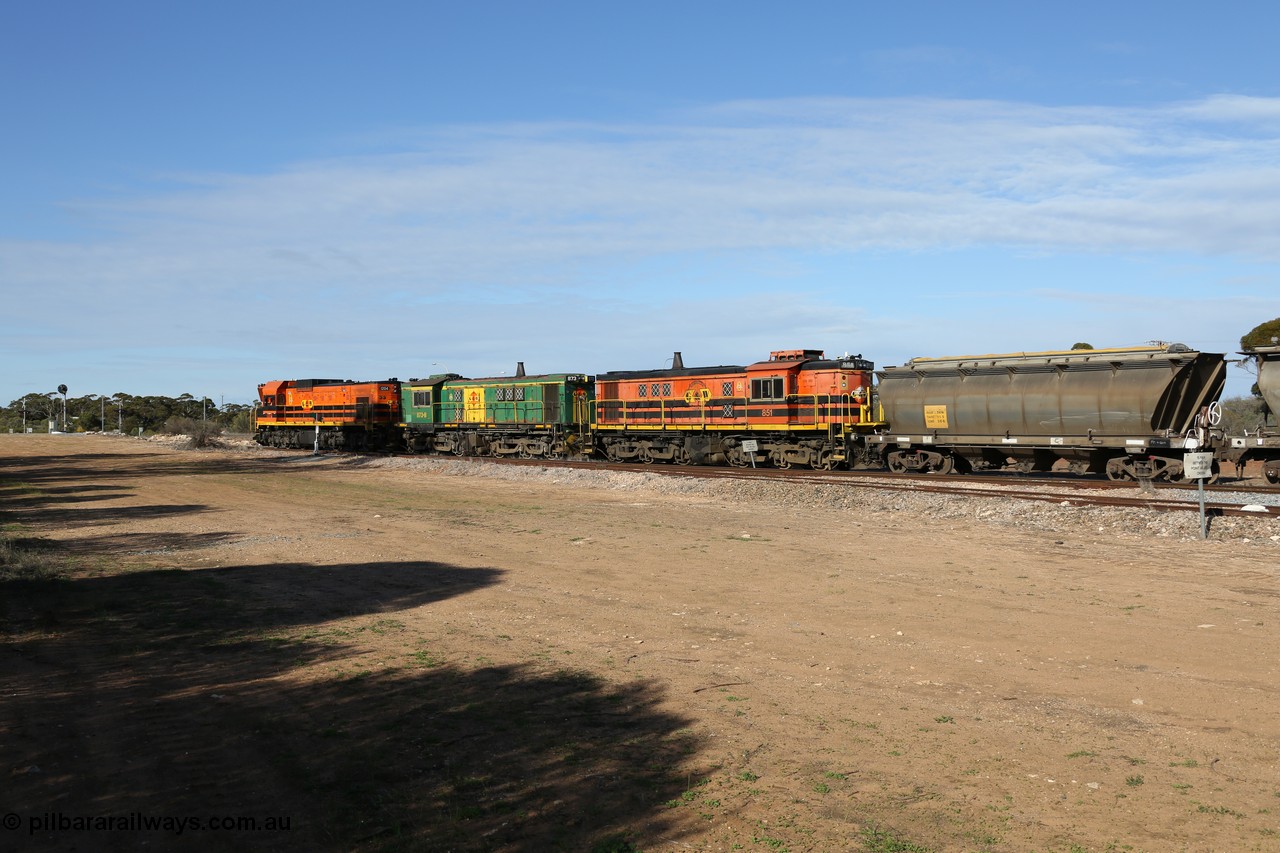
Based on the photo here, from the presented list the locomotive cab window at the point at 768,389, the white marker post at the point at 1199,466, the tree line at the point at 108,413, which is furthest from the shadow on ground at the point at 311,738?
the tree line at the point at 108,413

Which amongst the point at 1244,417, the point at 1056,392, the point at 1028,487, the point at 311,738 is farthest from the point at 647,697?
the point at 1244,417

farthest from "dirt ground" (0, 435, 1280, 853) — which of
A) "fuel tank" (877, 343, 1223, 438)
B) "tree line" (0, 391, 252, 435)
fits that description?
"tree line" (0, 391, 252, 435)

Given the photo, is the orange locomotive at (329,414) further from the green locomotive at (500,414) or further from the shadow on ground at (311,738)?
the shadow on ground at (311,738)

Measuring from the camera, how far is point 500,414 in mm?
43781

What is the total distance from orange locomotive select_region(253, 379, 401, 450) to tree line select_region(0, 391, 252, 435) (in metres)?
38.7

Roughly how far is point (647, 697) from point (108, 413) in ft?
409

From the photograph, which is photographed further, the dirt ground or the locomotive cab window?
the locomotive cab window

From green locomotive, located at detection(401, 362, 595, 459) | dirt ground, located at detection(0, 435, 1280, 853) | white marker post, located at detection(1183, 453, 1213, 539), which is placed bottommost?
dirt ground, located at detection(0, 435, 1280, 853)

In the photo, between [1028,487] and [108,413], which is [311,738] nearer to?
[1028,487]

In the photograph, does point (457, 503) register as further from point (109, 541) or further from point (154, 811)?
point (154, 811)

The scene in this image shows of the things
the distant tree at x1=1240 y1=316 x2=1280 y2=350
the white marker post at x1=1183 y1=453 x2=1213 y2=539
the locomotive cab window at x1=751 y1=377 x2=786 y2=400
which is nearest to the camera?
the white marker post at x1=1183 y1=453 x2=1213 y2=539

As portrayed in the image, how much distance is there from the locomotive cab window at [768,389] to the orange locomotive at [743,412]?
34 mm

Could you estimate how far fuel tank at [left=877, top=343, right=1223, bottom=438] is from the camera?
24.3 metres

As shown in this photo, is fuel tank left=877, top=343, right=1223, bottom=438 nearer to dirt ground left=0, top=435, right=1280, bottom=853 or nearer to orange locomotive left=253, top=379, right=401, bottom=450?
dirt ground left=0, top=435, right=1280, bottom=853
